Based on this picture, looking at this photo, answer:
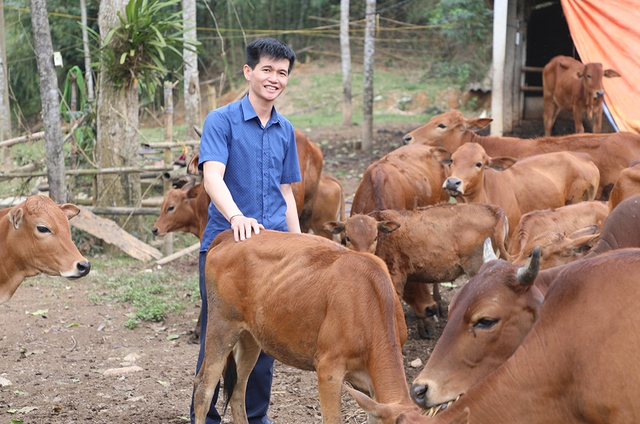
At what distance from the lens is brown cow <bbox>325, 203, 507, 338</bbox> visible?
20.7ft

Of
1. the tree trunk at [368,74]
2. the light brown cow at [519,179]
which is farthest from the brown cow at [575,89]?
the tree trunk at [368,74]

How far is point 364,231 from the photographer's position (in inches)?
246

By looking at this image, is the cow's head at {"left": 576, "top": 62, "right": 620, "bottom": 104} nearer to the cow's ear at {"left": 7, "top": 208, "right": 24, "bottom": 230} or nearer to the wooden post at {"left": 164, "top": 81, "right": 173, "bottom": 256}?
the wooden post at {"left": 164, "top": 81, "right": 173, "bottom": 256}

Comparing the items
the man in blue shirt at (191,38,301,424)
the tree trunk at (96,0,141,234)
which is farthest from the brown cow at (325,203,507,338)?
the tree trunk at (96,0,141,234)

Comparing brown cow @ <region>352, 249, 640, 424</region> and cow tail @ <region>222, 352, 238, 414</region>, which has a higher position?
brown cow @ <region>352, 249, 640, 424</region>

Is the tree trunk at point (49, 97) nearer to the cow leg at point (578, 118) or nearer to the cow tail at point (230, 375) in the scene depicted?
the cow tail at point (230, 375)

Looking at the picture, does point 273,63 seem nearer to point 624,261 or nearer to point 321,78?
point 624,261

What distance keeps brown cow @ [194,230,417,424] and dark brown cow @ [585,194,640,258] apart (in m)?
1.62

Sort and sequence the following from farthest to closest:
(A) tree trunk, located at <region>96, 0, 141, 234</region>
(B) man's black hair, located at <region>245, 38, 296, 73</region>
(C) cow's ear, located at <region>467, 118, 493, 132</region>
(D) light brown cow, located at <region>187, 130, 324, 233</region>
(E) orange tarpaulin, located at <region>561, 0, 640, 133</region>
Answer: (A) tree trunk, located at <region>96, 0, 141, 234</region> → (E) orange tarpaulin, located at <region>561, 0, 640, 133</region> → (C) cow's ear, located at <region>467, 118, 493, 132</region> → (D) light brown cow, located at <region>187, 130, 324, 233</region> → (B) man's black hair, located at <region>245, 38, 296, 73</region>

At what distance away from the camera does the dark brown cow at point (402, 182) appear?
796 centimetres

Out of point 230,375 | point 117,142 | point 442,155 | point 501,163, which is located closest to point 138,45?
point 117,142

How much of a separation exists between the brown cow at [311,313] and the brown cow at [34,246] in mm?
1965


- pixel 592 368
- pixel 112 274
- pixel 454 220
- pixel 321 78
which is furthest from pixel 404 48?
pixel 592 368

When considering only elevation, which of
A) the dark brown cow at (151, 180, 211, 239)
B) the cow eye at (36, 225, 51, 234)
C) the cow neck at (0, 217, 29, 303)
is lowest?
the dark brown cow at (151, 180, 211, 239)
